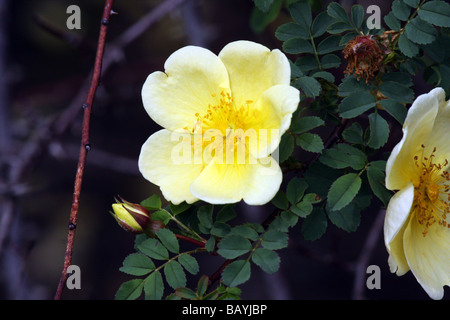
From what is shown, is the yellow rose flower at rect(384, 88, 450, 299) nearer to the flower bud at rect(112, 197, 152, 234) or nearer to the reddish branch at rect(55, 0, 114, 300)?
the flower bud at rect(112, 197, 152, 234)

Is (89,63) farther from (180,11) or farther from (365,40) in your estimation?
(365,40)

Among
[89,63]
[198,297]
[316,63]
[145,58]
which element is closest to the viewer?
[198,297]

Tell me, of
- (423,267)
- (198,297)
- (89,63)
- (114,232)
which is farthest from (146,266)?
(114,232)

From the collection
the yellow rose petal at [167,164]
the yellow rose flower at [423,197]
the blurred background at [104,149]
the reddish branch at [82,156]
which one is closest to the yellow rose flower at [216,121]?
the yellow rose petal at [167,164]

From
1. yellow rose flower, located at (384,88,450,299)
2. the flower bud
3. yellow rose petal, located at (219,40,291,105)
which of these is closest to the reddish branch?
the flower bud

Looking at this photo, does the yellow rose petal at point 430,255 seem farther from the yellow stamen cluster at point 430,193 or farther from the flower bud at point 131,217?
the flower bud at point 131,217
